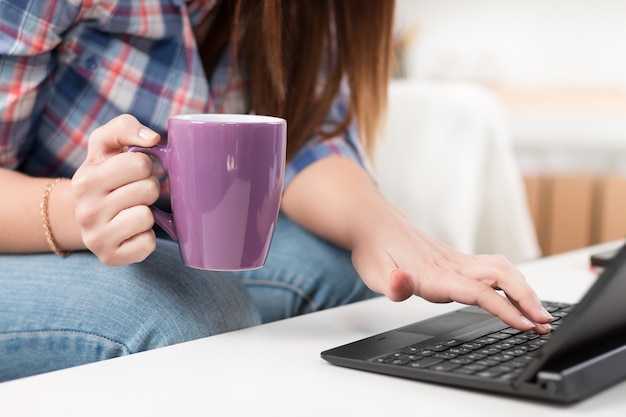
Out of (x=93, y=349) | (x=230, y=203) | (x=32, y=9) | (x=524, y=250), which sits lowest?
(x=524, y=250)

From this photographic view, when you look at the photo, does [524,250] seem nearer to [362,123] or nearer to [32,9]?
[362,123]

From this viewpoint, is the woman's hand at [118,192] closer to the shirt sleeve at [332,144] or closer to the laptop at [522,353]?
the laptop at [522,353]

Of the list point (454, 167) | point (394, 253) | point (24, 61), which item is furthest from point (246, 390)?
point (454, 167)

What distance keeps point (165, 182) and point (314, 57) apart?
23cm

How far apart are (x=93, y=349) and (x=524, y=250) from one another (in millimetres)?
1189

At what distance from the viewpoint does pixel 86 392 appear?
0.46 meters

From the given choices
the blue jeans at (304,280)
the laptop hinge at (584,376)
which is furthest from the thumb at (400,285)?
the blue jeans at (304,280)

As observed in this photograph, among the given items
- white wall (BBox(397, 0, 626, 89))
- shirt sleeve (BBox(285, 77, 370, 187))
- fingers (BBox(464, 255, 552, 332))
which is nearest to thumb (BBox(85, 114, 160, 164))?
fingers (BBox(464, 255, 552, 332))

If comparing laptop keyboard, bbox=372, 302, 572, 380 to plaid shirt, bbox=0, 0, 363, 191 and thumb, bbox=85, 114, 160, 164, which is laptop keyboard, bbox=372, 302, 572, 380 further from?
plaid shirt, bbox=0, 0, 363, 191

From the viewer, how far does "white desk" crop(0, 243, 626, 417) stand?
434mm

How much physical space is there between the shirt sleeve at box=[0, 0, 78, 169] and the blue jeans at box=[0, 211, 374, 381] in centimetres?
12

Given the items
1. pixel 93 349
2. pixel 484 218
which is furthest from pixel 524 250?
pixel 93 349

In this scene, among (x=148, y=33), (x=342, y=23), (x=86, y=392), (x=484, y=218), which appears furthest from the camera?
(x=484, y=218)

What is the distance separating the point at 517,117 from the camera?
2.52 m
